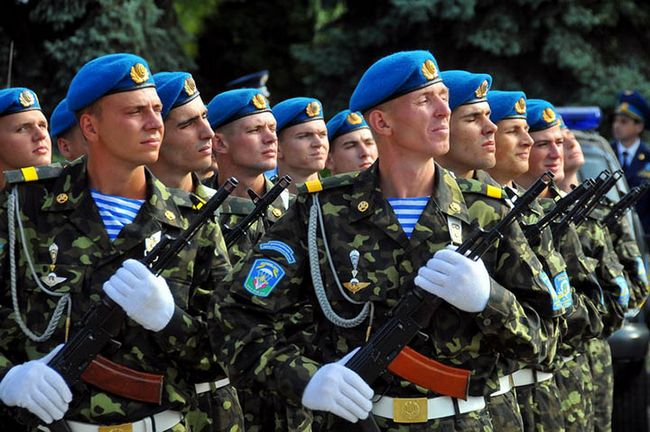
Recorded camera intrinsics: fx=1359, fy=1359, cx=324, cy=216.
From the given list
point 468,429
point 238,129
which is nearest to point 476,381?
point 468,429

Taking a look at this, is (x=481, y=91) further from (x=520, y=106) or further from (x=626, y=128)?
(x=626, y=128)

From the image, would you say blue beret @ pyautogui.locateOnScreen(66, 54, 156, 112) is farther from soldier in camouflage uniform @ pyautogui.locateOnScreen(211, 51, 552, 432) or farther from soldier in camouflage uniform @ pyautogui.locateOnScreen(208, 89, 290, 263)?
soldier in camouflage uniform @ pyautogui.locateOnScreen(208, 89, 290, 263)

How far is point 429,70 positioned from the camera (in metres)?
5.02

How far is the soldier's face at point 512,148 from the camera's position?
720 centimetres

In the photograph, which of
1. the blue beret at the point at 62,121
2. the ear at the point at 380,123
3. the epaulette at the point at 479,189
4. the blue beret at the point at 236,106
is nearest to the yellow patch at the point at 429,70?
the ear at the point at 380,123

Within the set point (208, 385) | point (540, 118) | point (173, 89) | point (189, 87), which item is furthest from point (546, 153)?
point (208, 385)

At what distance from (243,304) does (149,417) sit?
0.58 m

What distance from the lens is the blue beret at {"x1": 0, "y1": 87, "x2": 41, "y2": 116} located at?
7.23 meters

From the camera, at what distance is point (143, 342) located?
16.4ft

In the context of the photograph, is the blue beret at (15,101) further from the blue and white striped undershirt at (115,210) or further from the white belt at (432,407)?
the white belt at (432,407)

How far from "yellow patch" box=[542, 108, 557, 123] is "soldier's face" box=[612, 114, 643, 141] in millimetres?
5956

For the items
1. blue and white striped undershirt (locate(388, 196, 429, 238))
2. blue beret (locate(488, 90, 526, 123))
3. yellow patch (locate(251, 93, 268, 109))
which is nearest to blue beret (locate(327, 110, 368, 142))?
yellow patch (locate(251, 93, 268, 109))

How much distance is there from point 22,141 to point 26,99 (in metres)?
0.24

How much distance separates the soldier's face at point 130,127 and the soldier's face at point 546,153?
3212mm
